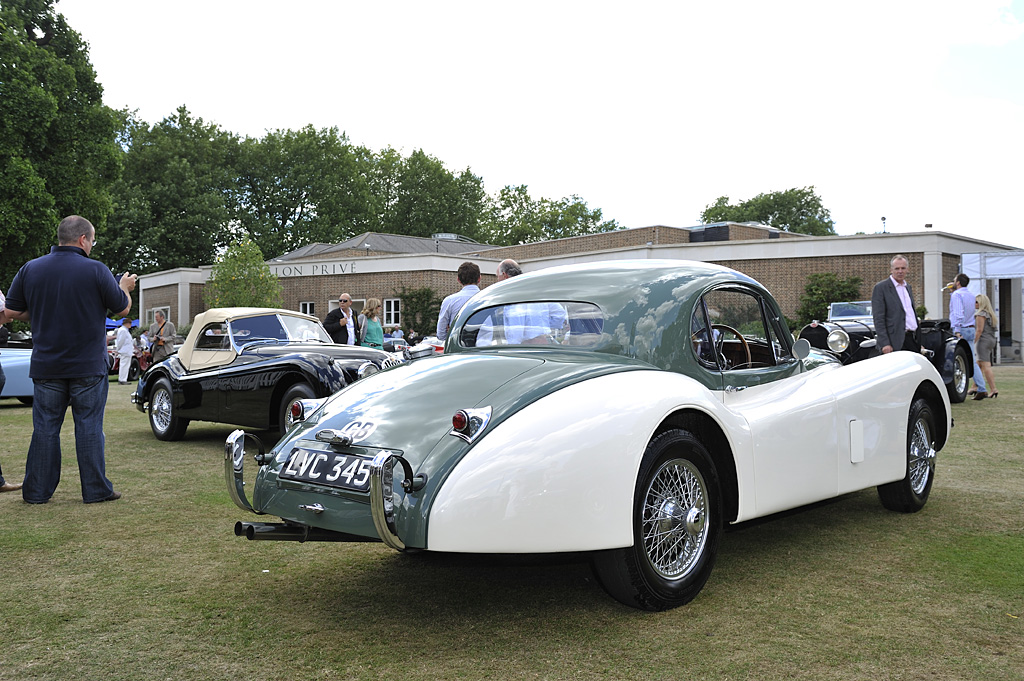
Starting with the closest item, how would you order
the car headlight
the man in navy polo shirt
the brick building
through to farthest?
the car headlight
the man in navy polo shirt
the brick building


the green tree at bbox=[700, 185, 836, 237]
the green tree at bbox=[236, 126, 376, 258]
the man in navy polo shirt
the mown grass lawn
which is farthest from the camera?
the green tree at bbox=[700, 185, 836, 237]

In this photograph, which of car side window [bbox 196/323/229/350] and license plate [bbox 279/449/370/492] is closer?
license plate [bbox 279/449/370/492]

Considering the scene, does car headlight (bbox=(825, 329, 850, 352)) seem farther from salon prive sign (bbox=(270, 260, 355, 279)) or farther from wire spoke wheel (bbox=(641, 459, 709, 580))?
salon prive sign (bbox=(270, 260, 355, 279))

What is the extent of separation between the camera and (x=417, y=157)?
70562mm

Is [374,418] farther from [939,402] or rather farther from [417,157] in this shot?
[417,157]

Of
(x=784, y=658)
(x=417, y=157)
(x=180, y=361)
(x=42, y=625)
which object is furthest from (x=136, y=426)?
(x=417, y=157)

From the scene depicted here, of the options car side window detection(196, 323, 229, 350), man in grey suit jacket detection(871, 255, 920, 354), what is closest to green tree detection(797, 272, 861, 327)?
man in grey suit jacket detection(871, 255, 920, 354)

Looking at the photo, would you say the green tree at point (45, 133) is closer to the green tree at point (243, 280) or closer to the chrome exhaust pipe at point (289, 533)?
the green tree at point (243, 280)

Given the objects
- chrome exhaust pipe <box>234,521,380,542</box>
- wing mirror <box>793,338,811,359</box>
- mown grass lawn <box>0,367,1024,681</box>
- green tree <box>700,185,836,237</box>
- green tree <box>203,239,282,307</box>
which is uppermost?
green tree <box>700,185,836,237</box>

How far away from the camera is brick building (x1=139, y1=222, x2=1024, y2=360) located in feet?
106

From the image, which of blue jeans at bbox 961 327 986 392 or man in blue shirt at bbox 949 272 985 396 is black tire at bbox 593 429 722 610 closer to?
blue jeans at bbox 961 327 986 392

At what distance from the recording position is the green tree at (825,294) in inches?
1292

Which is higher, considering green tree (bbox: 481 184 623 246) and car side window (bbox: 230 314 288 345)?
green tree (bbox: 481 184 623 246)

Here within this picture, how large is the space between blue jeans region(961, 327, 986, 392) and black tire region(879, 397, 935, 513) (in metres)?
8.15
